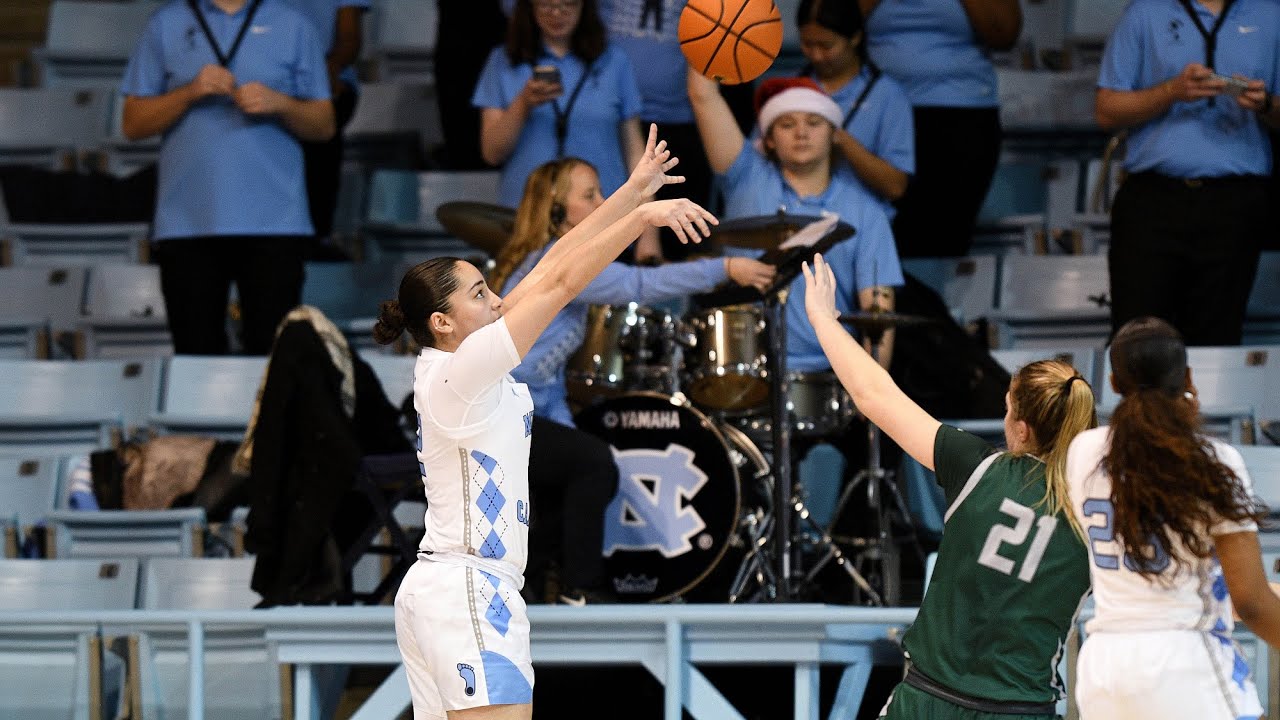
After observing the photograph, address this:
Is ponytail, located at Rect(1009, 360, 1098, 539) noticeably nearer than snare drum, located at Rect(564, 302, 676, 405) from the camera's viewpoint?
Yes

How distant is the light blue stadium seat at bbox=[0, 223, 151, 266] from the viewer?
27.7 ft

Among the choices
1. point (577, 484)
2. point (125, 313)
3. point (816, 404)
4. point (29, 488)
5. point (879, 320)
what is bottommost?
point (29, 488)

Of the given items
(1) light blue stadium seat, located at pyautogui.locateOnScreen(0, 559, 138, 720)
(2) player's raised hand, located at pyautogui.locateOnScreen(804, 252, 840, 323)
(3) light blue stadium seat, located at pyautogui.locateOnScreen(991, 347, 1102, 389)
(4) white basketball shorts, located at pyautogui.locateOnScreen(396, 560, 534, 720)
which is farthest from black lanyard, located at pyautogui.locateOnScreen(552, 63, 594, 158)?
(4) white basketball shorts, located at pyautogui.locateOnScreen(396, 560, 534, 720)

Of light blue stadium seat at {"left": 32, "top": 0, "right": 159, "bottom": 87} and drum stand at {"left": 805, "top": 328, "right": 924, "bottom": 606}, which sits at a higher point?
light blue stadium seat at {"left": 32, "top": 0, "right": 159, "bottom": 87}

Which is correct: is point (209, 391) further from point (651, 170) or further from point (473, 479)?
point (651, 170)

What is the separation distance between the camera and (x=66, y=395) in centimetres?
712

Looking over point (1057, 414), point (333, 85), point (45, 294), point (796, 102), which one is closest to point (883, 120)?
point (796, 102)

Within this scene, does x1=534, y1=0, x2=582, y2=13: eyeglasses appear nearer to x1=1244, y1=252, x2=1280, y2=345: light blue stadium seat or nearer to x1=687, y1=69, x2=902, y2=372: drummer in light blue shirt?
x1=687, y1=69, x2=902, y2=372: drummer in light blue shirt

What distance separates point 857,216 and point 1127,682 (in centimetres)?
342

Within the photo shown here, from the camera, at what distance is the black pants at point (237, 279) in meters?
6.77

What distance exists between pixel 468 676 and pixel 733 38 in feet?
7.19

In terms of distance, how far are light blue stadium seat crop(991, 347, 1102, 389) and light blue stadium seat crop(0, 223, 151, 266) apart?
4162mm

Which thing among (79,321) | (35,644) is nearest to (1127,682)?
(35,644)

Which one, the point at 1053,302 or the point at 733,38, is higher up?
the point at 733,38
